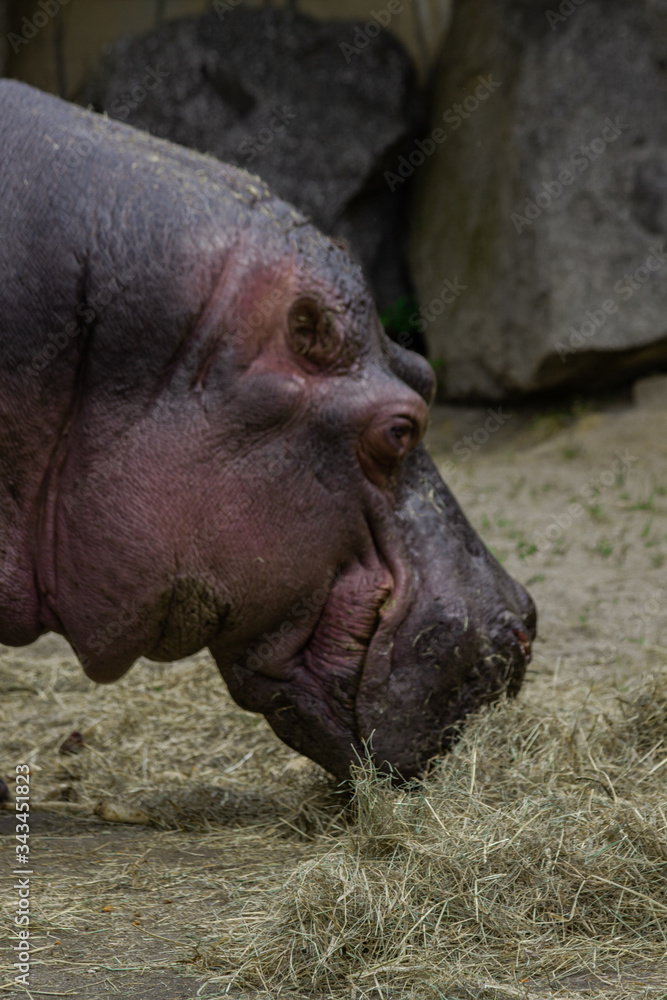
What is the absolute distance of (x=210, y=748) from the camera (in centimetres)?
371

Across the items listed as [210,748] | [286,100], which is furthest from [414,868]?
[286,100]

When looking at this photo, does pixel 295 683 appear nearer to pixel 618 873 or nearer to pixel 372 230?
pixel 618 873

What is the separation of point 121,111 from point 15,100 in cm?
614

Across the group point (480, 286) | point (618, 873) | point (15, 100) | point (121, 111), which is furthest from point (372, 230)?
point (618, 873)

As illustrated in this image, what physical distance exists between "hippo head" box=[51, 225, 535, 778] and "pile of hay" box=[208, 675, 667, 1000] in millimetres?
208

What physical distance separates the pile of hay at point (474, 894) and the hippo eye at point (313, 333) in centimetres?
87

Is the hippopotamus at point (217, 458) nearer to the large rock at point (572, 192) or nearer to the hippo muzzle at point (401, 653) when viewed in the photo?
the hippo muzzle at point (401, 653)

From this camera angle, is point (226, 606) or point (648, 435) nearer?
point (226, 606)

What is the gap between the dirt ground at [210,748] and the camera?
217cm

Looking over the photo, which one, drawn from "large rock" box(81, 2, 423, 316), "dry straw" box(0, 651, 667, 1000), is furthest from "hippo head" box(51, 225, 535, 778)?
"large rock" box(81, 2, 423, 316)

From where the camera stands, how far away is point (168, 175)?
8.61ft

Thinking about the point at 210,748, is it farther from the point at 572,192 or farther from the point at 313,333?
the point at 572,192

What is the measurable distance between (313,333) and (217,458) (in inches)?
13.5

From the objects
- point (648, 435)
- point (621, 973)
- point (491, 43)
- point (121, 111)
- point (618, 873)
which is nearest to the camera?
point (621, 973)
